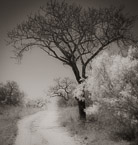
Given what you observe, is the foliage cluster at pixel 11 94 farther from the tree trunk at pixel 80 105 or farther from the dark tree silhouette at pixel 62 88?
the tree trunk at pixel 80 105

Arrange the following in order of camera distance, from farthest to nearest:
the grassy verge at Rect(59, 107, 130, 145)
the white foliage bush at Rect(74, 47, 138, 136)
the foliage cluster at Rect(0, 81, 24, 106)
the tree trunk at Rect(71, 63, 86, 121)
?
the foliage cluster at Rect(0, 81, 24, 106)
the tree trunk at Rect(71, 63, 86, 121)
the grassy verge at Rect(59, 107, 130, 145)
the white foliage bush at Rect(74, 47, 138, 136)

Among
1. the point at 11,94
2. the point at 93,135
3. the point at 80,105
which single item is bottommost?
the point at 93,135

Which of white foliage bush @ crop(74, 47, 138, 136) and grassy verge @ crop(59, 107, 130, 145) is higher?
white foliage bush @ crop(74, 47, 138, 136)

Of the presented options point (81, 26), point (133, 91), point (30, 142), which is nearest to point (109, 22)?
point (81, 26)

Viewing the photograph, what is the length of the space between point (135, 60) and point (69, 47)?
23.8 ft

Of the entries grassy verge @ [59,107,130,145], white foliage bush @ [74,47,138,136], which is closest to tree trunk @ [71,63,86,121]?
grassy verge @ [59,107,130,145]

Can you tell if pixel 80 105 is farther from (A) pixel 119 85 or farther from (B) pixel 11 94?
(B) pixel 11 94

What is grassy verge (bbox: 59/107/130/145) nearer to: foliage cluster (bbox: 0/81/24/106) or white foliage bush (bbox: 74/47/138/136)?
white foliage bush (bbox: 74/47/138/136)

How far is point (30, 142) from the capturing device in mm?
8812

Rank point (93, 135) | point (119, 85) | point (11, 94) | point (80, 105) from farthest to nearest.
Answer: point (11, 94)
point (80, 105)
point (93, 135)
point (119, 85)

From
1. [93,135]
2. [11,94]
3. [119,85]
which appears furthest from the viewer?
[11,94]

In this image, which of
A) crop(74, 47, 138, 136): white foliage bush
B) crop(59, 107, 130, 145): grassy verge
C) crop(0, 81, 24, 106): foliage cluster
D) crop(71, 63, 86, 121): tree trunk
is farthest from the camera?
crop(0, 81, 24, 106): foliage cluster

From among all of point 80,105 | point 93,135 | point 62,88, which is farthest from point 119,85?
point 62,88

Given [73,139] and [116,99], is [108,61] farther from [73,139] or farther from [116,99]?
[73,139]
